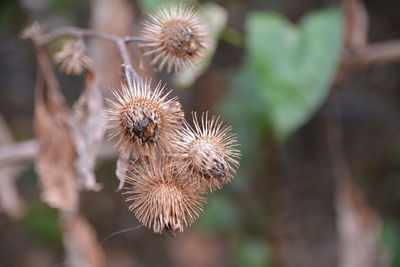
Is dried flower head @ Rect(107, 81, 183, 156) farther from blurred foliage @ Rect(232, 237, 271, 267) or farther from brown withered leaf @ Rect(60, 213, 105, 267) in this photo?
blurred foliage @ Rect(232, 237, 271, 267)

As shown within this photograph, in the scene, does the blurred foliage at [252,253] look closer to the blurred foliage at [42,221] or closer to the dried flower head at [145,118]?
the blurred foliage at [42,221]

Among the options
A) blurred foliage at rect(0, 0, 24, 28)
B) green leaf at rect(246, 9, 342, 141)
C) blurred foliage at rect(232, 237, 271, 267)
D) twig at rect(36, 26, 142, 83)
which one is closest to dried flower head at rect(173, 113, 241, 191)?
twig at rect(36, 26, 142, 83)

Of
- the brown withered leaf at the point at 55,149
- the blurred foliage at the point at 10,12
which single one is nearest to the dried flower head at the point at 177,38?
the brown withered leaf at the point at 55,149

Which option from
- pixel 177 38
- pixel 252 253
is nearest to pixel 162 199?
pixel 177 38

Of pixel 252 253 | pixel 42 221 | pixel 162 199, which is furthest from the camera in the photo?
pixel 42 221

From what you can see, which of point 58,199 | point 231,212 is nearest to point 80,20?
point 231,212

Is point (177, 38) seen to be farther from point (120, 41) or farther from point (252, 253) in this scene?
point (252, 253)
